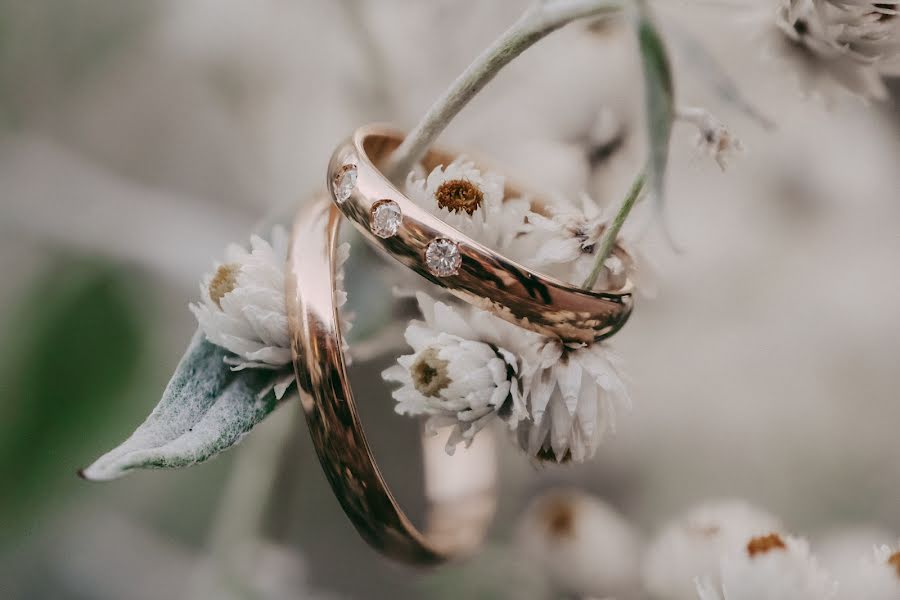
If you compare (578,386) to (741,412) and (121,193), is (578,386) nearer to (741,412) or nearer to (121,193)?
(741,412)

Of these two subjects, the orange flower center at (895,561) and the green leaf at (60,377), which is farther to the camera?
the green leaf at (60,377)

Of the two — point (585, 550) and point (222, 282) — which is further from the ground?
point (222, 282)

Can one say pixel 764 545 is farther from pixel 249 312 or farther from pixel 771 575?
pixel 249 312

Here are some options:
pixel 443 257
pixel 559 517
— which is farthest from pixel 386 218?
pixel 559 517

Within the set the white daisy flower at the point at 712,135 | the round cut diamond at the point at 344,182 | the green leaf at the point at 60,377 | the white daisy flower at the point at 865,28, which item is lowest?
the green leaf at the point at 60,377

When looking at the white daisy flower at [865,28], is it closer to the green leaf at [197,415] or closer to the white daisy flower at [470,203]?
the white daisy flower at [470,203]

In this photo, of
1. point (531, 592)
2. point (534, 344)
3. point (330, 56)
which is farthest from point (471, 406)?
point (330, 56)

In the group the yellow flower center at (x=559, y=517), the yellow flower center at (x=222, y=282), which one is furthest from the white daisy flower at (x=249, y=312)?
the yellow flower center at (x=559, y=517)

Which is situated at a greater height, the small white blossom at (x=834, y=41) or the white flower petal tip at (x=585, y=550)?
the small white blossom at (x=834, y=41)

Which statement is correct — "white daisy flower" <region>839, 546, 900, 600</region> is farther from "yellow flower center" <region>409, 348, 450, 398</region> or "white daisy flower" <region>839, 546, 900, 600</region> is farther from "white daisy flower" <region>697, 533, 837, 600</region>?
"yellow flower center" <region>409, 348, 450, 398</region>
